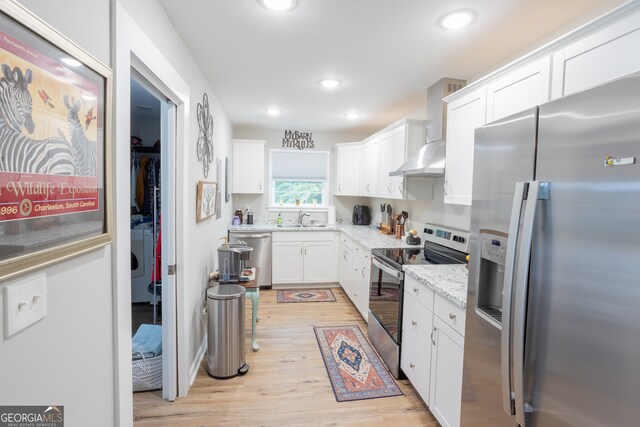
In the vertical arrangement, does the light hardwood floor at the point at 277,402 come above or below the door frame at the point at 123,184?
below

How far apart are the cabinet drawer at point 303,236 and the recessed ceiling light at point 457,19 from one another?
3.26 m

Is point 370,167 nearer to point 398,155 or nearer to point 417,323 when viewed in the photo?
point 398,155

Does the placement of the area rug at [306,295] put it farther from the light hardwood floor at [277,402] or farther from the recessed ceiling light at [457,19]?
the recessed ceiling light at [457,19]

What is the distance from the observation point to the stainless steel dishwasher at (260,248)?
450cm

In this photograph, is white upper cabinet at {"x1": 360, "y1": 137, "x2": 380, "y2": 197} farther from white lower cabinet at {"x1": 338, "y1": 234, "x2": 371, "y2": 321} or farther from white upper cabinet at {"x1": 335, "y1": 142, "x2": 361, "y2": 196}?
white lower cabinet at {"x1": 338, "y1": 234, "x2": 371, "y2": 321}

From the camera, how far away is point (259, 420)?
2.03 metres

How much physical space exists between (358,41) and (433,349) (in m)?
2.07

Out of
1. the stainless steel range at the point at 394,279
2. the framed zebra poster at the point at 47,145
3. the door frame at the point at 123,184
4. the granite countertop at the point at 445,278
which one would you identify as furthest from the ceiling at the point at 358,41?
the granite countertop at the point at 445,278

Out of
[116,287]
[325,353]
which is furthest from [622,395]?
[325,353]

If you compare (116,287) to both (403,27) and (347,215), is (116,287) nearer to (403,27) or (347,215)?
(403,27)

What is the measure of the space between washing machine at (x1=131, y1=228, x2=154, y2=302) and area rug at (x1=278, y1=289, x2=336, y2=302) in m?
1.70

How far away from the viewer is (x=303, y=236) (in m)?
4.67

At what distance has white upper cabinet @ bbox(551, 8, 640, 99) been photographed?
3.91 ft

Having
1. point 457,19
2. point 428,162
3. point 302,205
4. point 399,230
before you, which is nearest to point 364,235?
point 399,230
